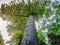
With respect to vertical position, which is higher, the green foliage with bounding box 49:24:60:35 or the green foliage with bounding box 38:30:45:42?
the green foliage with bounding box 49:24:60:35

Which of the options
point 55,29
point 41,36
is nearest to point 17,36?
point 41,36

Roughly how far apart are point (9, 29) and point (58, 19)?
1.84 feet

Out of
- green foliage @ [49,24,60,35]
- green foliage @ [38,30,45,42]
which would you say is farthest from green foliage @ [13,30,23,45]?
green foliage @ [49,24,60,35]

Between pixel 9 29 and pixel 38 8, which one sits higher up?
pixel 38 8

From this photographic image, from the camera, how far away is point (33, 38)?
1464mm

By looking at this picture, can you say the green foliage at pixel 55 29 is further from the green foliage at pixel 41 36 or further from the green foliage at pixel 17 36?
the green foliage at pixel 17 36

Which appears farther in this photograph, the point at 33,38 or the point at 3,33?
the point at 3,33

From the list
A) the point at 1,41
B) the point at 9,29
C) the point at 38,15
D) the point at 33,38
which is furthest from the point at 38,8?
the point at 33,38

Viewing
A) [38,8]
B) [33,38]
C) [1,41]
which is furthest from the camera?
[38,8]

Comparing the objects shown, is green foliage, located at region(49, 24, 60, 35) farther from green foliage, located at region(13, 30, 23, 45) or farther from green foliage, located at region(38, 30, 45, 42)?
green foliage, located at region(13, 30, 23, 45)

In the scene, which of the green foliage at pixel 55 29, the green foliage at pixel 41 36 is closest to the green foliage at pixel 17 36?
the green foliage at pixel 41 36

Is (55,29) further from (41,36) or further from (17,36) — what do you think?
(17,36)

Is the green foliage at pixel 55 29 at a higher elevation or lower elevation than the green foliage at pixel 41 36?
higher

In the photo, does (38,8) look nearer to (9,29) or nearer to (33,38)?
(9,29)
